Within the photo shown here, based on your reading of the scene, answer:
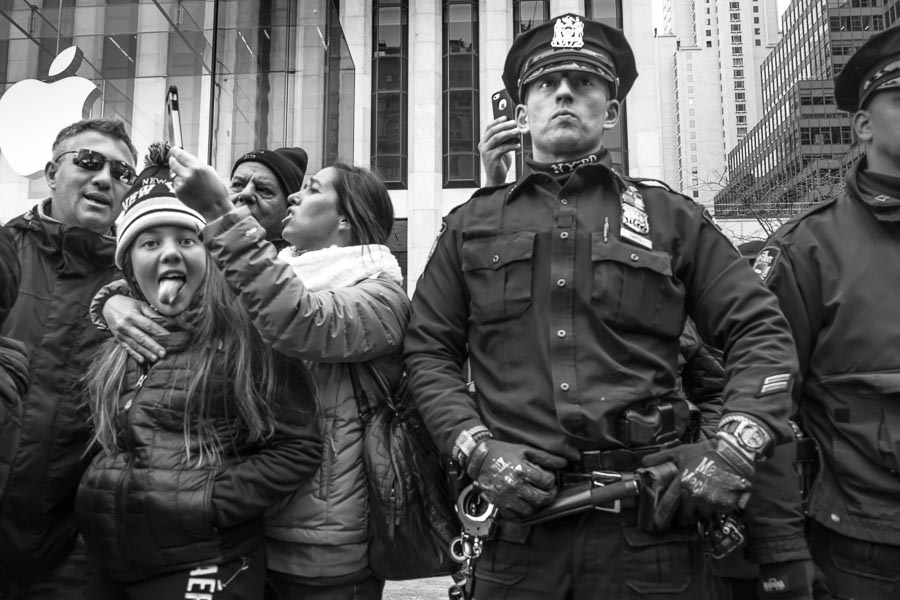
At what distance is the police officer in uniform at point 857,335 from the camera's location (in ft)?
8.21

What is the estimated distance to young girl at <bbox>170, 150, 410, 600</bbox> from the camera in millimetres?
2373

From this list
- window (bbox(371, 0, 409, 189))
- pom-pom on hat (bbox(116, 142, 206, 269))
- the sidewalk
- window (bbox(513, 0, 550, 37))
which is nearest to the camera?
pom-pom on hat (bbox(116, 142, 206, 269))

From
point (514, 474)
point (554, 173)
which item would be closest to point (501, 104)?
point (554, 173)

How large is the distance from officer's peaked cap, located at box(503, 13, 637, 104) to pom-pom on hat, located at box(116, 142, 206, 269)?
1.28 meters

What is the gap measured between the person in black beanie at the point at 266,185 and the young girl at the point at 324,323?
672 mm

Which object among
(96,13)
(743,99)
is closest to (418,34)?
(96,13)

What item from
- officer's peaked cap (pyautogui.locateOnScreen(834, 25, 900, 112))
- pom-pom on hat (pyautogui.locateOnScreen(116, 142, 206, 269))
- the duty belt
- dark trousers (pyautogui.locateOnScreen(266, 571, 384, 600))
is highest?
officer's peaked cap (pyautogui.locateOnScreen(834, 25, 900, 112))

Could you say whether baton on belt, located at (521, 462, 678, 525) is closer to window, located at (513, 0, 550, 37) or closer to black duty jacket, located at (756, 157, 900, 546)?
black duty jacket, located at (756, 157, 900, 546)

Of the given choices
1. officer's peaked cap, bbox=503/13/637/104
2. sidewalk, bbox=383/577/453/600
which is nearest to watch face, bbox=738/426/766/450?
officer's peaked cap, bbox=503/13/637/104

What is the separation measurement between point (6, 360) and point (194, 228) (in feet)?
2.43

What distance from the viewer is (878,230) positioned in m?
2.73

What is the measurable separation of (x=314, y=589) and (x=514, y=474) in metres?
0.84

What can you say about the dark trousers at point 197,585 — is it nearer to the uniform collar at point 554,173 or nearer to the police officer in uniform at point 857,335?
the uniform collar at point 554,173

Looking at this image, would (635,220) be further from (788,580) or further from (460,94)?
(460,94)
